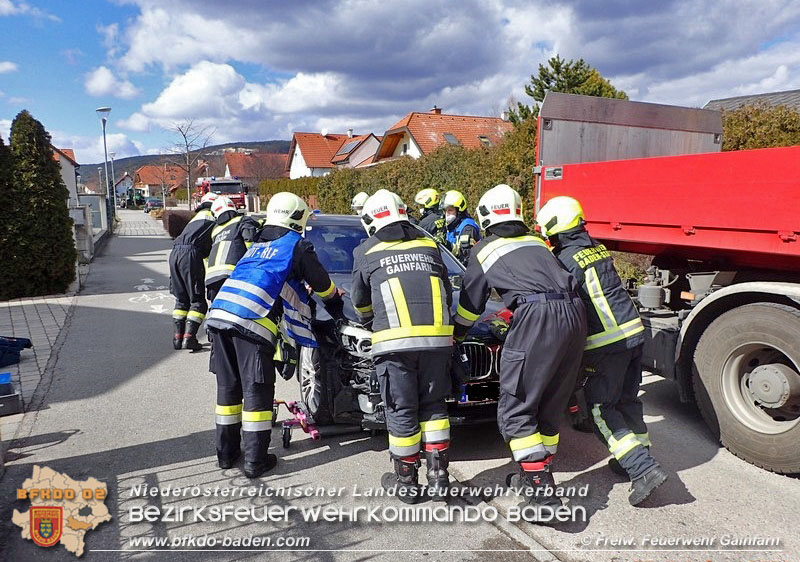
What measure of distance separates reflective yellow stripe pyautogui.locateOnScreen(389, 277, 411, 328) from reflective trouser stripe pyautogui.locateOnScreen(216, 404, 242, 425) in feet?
4.81

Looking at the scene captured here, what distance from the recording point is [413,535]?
10.4 feet

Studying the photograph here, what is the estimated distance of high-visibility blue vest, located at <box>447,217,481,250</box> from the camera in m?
7.26

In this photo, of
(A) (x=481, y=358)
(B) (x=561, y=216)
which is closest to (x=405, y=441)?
(A) (x=481, y=358)

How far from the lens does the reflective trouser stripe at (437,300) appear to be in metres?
3.47

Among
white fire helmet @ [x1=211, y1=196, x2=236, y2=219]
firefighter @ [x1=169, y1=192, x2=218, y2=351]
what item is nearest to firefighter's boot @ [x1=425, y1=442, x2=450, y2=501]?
white fire helmet @ [x1=211, y1=196, x2=236, y2=219]

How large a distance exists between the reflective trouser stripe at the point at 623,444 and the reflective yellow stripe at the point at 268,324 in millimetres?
2357

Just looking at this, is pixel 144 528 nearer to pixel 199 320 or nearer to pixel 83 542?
pixel 83 542

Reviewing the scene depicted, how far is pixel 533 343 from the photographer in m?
3.30

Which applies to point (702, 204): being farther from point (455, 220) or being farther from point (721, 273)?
point (455, 220)

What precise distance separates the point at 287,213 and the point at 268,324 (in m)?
0.83

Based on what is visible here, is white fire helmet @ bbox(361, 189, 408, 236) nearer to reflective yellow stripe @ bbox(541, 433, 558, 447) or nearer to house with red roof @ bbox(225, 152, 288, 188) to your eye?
reflective yellow stripe @ bbox(541, 433, 558, 447)

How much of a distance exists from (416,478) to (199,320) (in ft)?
14.3

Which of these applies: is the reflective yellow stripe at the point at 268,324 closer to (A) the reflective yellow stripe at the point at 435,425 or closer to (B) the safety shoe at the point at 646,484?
(A) the reflective yellow stripe at the point at 435,425

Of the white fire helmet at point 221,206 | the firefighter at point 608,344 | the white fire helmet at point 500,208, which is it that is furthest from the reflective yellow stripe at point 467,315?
the white fire helmet at point 221,206
